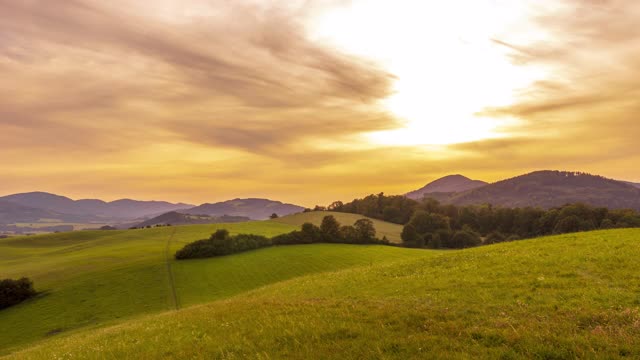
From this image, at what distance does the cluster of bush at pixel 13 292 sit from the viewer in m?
76.4

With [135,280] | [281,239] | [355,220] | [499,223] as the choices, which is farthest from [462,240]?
[135,280]

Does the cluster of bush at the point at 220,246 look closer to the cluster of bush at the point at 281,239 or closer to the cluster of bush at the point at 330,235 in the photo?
the cluster of bush at the point at 281,239

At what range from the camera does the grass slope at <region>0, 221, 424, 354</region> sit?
6378 centimetres

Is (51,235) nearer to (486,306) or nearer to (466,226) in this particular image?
(466,226)

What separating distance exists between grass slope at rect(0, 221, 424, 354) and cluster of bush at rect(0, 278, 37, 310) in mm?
2949

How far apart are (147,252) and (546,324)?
130 m

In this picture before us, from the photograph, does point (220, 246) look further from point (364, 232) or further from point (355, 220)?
point (355, 220)

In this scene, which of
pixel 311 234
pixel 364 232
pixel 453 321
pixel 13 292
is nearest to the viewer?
pixel 453 321

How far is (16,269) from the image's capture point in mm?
115750

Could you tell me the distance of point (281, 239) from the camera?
12419 centimetres

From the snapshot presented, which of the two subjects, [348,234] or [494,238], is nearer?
[348,234]

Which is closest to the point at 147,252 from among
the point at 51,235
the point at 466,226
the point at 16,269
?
the point at 16,269

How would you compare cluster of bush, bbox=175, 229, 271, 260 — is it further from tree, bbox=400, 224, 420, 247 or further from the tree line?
the tree line

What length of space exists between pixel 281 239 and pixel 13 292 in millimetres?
68325
